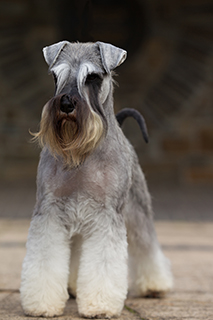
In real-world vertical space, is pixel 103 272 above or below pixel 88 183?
below

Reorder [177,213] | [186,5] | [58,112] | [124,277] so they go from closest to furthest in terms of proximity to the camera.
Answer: [58,112]
[124,277]
[177,213]
[186,5]

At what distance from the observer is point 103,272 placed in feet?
8.91

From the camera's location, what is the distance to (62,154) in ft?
8.87

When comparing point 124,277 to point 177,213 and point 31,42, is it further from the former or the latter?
point 31,42

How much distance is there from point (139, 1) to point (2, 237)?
17.0 feet

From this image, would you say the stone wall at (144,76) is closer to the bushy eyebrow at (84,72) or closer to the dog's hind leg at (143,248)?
the dog's hind leg at (143,248)

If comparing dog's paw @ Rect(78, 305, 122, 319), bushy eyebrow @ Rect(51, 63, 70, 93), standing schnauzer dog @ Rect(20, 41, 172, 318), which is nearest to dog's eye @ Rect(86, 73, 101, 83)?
standing schnauzer dog @ Rect(20, 41, 172, 318)

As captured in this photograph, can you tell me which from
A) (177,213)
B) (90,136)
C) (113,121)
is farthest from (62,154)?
(177,213)

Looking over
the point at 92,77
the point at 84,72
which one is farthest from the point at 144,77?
the point at 84,72

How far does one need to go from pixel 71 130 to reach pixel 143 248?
1.22 metres

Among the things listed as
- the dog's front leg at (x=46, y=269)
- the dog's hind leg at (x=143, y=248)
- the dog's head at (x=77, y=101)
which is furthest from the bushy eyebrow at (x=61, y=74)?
the dog's hind leg at (x=143, y=248)

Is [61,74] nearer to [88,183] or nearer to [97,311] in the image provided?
[88,183]

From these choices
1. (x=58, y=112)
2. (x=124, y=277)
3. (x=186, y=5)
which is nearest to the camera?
(x=58, y=112)

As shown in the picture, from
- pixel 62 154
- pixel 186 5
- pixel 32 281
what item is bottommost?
pixel 32 281
